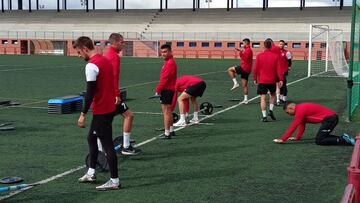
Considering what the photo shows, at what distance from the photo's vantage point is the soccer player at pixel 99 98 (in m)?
5.74

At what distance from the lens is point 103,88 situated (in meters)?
5.92

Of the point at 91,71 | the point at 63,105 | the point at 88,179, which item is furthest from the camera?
the point at 63,105

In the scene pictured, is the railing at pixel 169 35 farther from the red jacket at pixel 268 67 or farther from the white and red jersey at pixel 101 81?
the white and red jersey at pixel 101 81

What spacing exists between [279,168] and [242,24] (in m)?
59.5

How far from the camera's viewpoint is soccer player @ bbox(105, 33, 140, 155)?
23.9ft

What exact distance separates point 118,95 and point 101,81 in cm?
171

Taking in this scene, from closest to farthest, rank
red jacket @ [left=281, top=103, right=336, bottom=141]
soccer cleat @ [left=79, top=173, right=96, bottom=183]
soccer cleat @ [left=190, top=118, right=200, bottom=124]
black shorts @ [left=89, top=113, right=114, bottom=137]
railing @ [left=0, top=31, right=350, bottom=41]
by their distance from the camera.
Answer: black shorts @ [left=89, top=113, right=114, bottom=137] → soccer cleat @ [left=79, top=173, right=96, bottom=183] → red jacket @ [left=281, top=103, right=336, bottom=141] → soccer cleat @ [left=190, top=118, right=200, bottom=124] → railing @ [left=0, top=31, right=350, bottom=41]

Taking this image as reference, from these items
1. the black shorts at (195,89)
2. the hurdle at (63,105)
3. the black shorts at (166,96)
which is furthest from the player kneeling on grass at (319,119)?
the hurdle at (63,105)

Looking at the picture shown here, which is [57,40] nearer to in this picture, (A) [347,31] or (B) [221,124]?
(A) [347,31]

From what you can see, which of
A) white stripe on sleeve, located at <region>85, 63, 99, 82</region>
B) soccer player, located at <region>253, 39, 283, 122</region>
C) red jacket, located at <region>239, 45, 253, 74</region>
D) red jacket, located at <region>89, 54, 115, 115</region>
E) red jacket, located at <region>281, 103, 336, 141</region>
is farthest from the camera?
red jacket, located at <region>239, 45, 253, 74</region>

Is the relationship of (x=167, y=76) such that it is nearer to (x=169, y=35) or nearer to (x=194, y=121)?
(x=194, y=121)

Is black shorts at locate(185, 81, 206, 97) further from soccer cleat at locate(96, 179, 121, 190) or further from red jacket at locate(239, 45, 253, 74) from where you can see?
red jacket at locate(239, 45, 253, 74)

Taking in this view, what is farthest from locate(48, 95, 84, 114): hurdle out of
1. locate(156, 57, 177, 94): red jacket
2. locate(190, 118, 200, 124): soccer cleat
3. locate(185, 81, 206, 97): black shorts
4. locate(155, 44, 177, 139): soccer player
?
locate(156, 57, 177, 94): red jacket

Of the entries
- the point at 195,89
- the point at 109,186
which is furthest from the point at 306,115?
the point at 109,186
